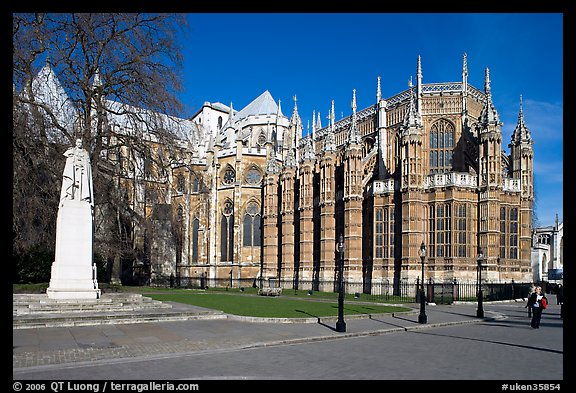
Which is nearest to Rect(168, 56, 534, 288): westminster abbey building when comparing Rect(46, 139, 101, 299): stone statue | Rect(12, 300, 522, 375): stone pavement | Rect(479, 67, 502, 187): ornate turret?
Rect(479, 67, 502, 187): ornate turret

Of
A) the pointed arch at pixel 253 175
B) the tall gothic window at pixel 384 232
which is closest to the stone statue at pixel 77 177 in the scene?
the tall gothic window at pixel 384 232

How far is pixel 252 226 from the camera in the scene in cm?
5453

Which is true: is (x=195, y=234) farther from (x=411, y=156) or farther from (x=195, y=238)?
(x=411, y=156)

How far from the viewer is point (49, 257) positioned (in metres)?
27.0

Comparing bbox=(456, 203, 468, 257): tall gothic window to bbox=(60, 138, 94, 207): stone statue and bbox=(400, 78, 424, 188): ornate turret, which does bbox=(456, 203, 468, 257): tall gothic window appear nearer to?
bbox=(400, 78, 424, 188): ornate turret

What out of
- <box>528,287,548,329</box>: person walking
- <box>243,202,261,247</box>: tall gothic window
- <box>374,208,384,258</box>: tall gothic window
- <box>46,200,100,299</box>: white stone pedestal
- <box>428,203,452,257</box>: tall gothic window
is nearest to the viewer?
<box>46,200,100,299</box>: white stone pedestal

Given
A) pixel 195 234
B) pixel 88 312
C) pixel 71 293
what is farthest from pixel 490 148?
pixel 195 234

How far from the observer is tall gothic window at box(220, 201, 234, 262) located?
54781mm

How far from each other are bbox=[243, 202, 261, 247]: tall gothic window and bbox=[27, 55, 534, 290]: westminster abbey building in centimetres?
11

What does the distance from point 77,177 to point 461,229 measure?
24.1 meters

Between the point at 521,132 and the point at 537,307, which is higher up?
the point at 521,132

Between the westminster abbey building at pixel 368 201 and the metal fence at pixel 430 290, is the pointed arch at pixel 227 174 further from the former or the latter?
the metal fence at pixel 430 290
